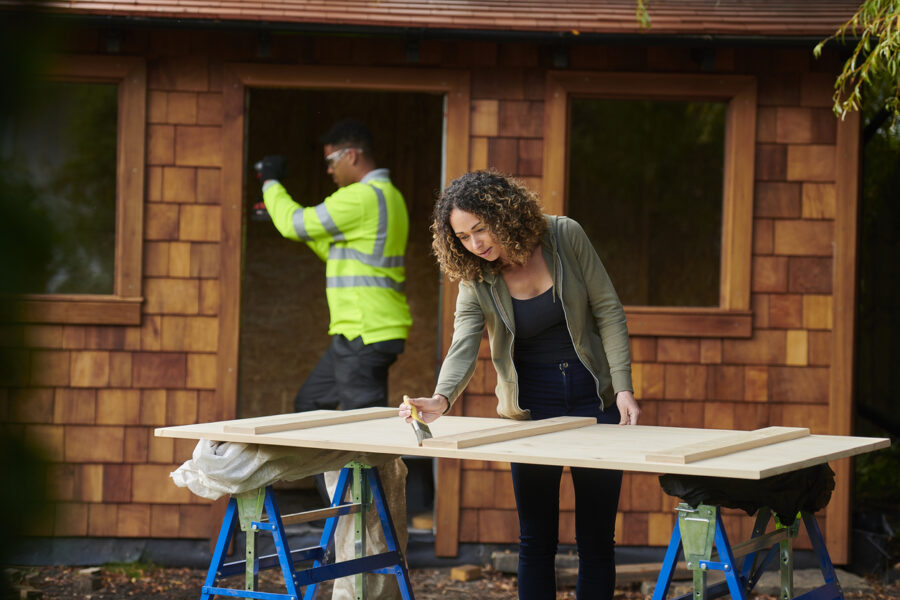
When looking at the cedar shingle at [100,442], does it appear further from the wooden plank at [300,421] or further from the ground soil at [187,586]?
the wooden plank at [300,421]

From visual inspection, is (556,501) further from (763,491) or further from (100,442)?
(100,442)

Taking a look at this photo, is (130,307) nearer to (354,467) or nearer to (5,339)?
(354,467)

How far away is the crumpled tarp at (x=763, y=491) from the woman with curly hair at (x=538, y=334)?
482mm

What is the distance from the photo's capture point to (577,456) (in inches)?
113

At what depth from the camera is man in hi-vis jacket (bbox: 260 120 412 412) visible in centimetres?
513

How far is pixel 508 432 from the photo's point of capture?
3322 millimetres

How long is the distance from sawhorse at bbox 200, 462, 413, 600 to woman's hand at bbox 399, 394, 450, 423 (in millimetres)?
598

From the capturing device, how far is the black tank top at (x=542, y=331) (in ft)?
11.8

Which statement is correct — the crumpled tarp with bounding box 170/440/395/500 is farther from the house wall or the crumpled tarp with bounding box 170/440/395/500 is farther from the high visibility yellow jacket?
the house wall

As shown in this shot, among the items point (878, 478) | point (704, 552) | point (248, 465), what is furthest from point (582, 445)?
point (878, 478)

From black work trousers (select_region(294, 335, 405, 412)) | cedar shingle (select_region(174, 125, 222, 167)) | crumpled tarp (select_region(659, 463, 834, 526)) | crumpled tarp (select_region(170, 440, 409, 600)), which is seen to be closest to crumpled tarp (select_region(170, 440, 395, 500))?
crumpled tarp (select_region(170, 440, 409, 600))

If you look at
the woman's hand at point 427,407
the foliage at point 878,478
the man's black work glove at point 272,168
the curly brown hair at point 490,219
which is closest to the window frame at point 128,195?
the man's black work glove at point 272,168

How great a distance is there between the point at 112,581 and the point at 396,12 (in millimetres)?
3224

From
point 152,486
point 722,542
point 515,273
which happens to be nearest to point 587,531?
point 722,542
